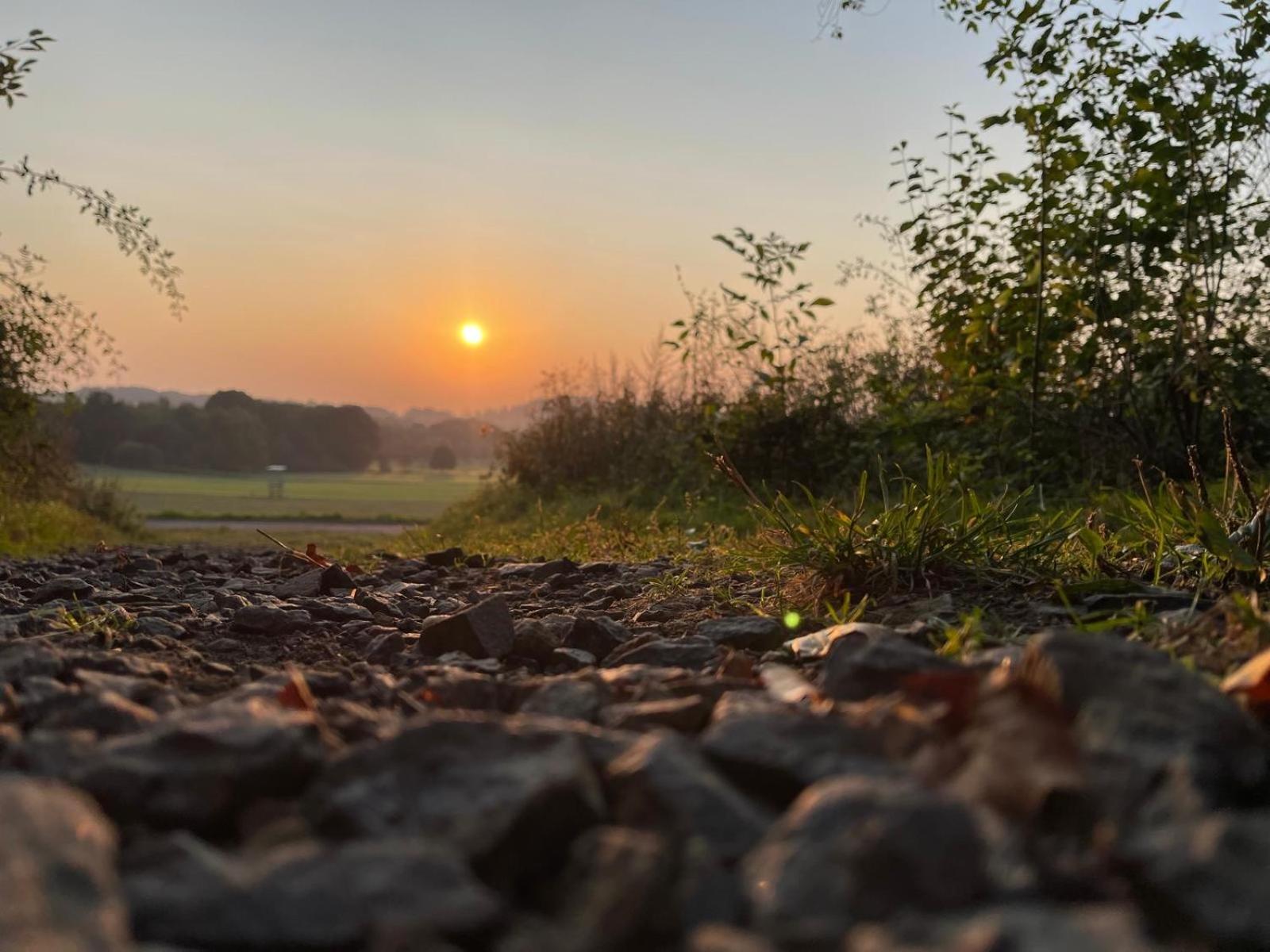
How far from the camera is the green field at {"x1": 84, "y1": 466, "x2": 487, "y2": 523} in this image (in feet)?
65.5

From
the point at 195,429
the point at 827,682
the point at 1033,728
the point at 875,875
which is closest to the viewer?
the point at 875,875

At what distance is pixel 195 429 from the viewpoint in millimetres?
38250

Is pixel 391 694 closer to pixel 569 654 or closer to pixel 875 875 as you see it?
pixel 569 654

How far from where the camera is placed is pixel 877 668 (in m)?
1.73

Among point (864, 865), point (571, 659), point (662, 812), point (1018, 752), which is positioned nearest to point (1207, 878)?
point (1018, 752)

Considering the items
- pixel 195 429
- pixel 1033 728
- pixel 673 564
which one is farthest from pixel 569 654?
pixel 195 429

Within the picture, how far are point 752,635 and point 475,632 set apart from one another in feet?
2.51

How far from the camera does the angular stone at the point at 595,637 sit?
275 centimetres

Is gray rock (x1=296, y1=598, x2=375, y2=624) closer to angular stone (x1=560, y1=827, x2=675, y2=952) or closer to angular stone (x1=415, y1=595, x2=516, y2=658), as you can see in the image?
angular stone (x1=415, y1=595, x2=516, y2=658)

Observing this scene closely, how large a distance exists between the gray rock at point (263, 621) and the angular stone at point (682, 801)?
2106mm

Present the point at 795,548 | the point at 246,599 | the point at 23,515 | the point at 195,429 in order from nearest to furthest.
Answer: the point at 795,548 → the point at 246,599 → the point at 23,515 → the point at 195,429

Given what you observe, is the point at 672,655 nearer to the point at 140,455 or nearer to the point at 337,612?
the point at 337,612

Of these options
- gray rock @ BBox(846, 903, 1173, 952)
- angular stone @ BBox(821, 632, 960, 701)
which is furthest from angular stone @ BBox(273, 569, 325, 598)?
gray rock @ BBox(846, 903, 1173, 952)

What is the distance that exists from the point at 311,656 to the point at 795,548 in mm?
1548
